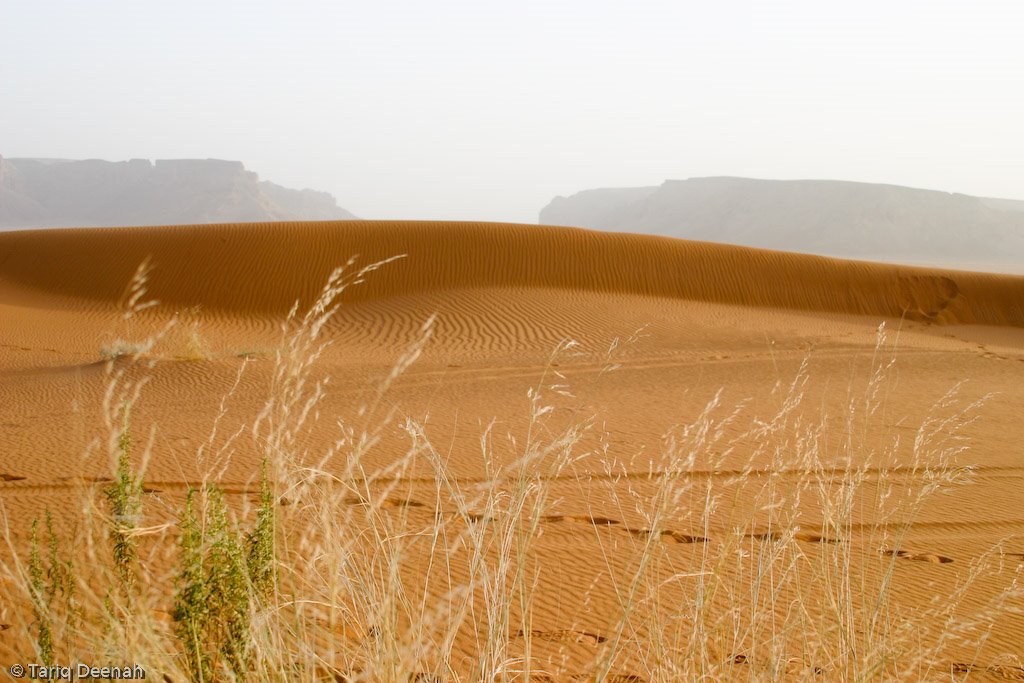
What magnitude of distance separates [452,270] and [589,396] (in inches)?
566

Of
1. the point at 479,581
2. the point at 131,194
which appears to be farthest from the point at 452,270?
the point at 131,194

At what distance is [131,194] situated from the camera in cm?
12481

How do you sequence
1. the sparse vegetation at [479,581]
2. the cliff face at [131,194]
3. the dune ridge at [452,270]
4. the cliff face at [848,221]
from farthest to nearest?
1. the cliff face at [131,194]
2. the cliff face at [848,221]
3. the dune ridge at [452,270]
4. the sparse vegetation at [479,581]

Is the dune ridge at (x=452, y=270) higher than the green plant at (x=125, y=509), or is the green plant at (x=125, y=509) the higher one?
the dune ridge at (x=452, y=270)

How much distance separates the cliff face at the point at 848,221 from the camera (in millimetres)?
100250

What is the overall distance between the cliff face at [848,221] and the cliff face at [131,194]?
68692 millimetres

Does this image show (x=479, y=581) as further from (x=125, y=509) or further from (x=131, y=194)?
(x=131, y=194)

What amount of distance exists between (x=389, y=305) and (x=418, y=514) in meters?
15.4

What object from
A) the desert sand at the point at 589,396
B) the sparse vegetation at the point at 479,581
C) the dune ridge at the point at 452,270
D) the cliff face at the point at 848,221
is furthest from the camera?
the cliff face at the point at 848,221

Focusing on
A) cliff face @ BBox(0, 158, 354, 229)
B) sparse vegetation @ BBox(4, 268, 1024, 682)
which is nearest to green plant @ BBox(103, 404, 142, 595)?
sparse vegetation @ BBox(4, 268, 1024, 682)

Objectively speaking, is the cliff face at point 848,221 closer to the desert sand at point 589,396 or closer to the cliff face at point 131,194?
the cliff face at point 131,194

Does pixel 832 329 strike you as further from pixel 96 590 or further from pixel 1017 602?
pixel 96 590

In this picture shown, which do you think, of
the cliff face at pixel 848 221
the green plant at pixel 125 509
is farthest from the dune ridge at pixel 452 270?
the cliff face at pixel 848 221

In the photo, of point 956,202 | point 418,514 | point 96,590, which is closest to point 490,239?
point 418,514
